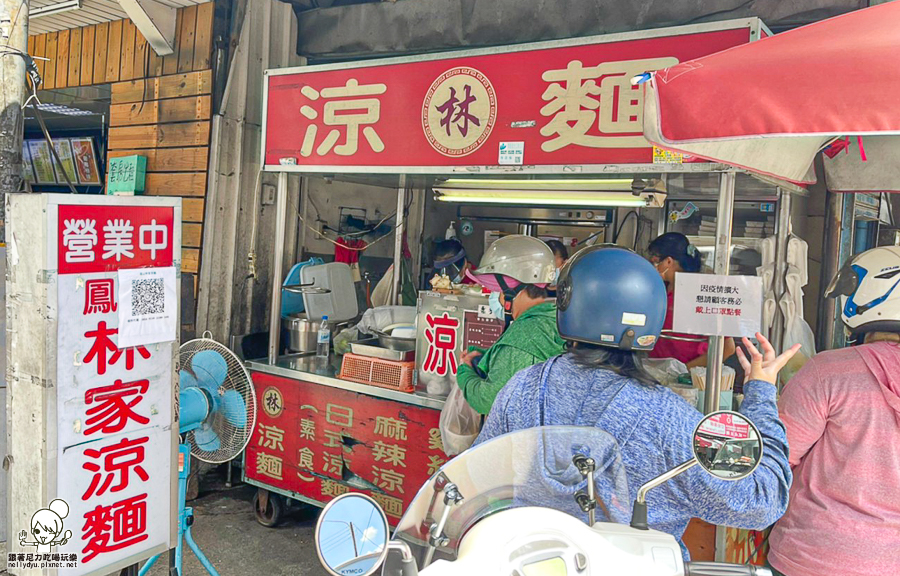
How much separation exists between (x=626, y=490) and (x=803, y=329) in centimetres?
257

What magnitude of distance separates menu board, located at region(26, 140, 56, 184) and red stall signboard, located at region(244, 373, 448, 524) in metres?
5.53

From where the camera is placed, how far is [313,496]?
4.85m

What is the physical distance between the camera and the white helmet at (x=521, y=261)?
380 centimetres

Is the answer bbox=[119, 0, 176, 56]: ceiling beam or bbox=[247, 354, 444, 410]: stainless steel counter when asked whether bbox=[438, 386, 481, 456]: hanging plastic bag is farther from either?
bbox=[119, 0, 176, 56]: ceiling beam

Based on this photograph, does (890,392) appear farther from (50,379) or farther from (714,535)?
(50,379)

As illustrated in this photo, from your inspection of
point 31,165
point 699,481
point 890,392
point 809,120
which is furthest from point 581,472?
point 31,165

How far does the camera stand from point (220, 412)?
3.80 m

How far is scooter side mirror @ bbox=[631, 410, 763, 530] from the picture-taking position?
1.69m

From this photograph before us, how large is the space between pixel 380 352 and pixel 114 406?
5.72ft

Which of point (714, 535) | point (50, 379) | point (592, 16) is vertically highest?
point (592, 16)

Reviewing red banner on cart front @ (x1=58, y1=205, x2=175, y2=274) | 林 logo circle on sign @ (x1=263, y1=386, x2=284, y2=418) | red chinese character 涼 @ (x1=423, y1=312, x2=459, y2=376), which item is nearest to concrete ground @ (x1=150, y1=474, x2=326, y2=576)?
林 logo circle on sign @ (x1=263, y1=386, x2=284, y2=418)

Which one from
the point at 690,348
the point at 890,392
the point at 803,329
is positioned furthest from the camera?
the point at 690,348

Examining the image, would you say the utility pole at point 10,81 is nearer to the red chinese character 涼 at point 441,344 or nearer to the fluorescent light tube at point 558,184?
the red chinese character 涼 at point 441,344

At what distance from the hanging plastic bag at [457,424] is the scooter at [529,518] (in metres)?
2.15
